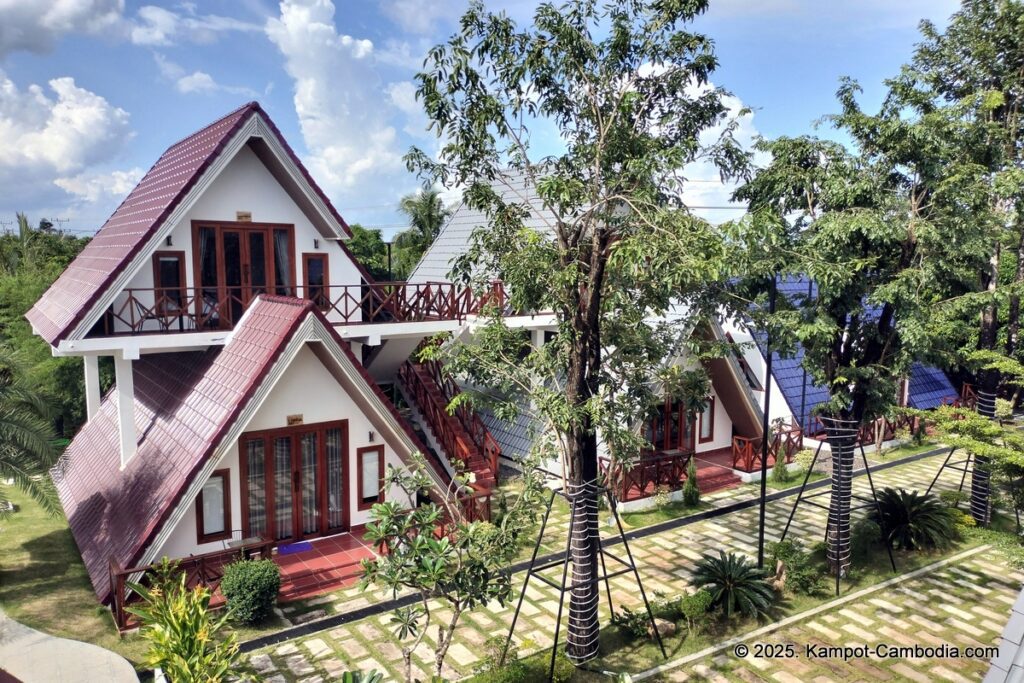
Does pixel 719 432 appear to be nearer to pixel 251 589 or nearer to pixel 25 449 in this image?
pixel 251 589

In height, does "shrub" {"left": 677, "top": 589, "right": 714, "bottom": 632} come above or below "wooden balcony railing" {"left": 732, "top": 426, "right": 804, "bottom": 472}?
below

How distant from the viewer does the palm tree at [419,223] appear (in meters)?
40.0

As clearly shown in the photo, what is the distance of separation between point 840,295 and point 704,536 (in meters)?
6.56

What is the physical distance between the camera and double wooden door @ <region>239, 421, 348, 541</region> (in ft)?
47.3

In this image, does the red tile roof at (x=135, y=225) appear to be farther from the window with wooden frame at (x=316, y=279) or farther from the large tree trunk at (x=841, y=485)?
the large tree trunk at (x=841, y=485)

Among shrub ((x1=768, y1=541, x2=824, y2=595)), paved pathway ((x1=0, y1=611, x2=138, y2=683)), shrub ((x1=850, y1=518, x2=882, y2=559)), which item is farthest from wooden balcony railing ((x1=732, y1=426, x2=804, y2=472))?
paved pathway ((x1=0, y1=611, x2=138, y2=683))

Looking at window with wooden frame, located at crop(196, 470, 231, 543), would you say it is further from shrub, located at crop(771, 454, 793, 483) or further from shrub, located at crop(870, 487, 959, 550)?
shrub, located at crop(771, 454, 793, 483)

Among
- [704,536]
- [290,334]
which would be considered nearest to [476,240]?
[290,334]

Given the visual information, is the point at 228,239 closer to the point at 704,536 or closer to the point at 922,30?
the point at 704,536

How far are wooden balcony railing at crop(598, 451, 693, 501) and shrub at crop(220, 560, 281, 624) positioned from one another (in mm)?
8548

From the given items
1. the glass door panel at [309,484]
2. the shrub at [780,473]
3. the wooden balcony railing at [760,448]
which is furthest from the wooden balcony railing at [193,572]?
the shrub at [780,473]

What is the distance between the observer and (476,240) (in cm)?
1129

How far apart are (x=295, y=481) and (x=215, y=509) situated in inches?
62.4

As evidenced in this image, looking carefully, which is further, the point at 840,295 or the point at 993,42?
the point at 993,42
